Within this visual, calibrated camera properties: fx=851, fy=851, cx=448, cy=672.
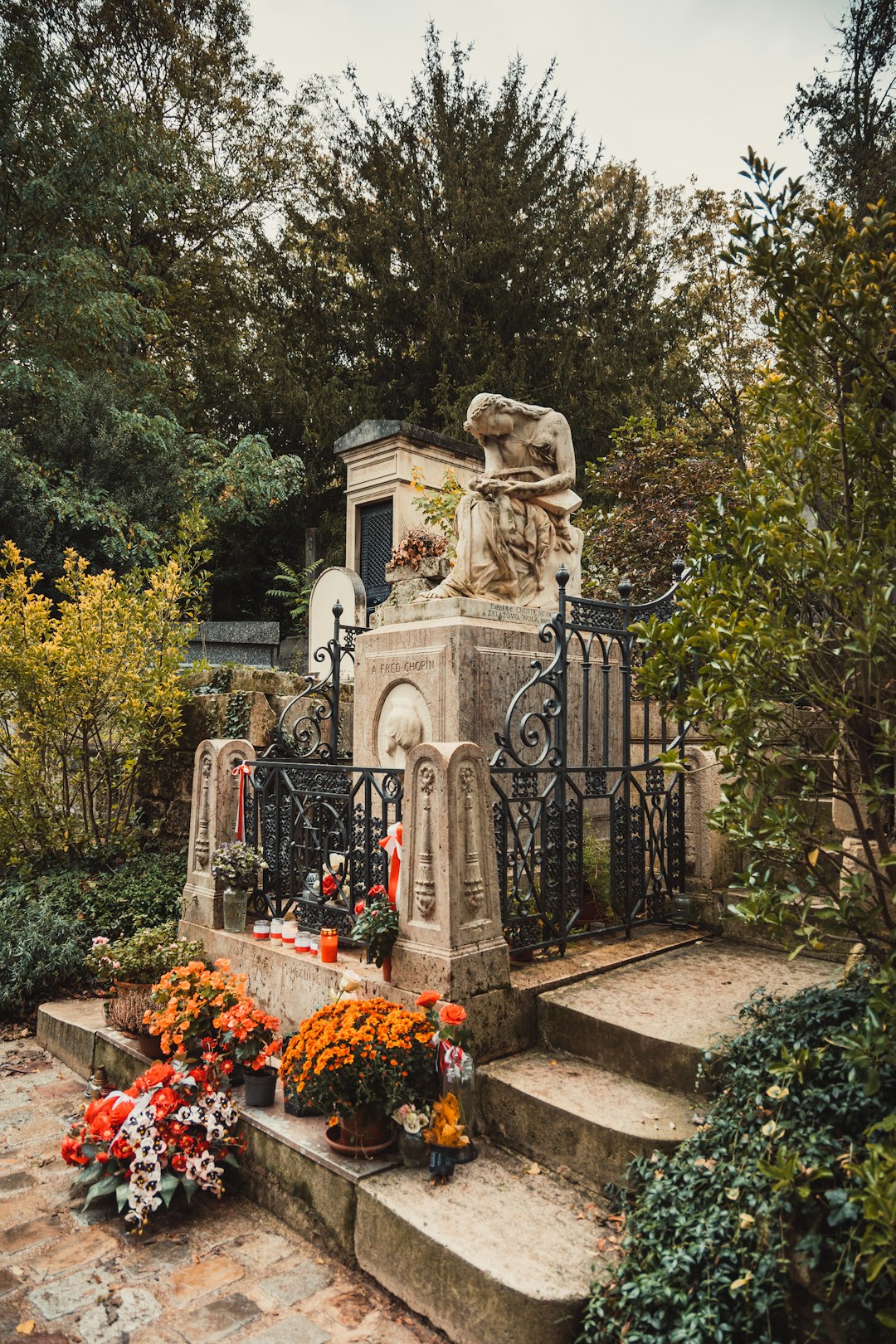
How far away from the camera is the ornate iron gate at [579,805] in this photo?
4.14 m

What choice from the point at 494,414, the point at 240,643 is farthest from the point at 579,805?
the point at 240,643

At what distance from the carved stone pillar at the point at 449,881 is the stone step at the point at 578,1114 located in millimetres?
368

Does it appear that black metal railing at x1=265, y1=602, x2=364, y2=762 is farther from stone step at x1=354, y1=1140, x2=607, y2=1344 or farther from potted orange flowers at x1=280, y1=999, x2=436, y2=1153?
stone step at x1=354, y1=1140, x2=607, y2=1344

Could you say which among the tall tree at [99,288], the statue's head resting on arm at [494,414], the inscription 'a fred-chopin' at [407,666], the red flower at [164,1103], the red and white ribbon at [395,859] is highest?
the tall tree at [99,288]

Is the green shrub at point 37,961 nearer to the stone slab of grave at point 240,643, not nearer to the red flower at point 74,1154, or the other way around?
the red flower at point 74,1154

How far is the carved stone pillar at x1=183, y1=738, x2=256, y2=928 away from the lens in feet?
16.8

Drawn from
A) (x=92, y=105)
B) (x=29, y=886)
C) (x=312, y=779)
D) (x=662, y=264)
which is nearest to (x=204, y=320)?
(x=92, y=105)

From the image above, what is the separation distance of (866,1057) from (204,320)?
19.2 meters

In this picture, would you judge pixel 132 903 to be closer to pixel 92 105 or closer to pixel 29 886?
pixel 29 886

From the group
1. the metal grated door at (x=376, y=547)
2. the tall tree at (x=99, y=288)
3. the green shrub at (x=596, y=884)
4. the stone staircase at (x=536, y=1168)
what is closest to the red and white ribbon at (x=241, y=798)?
the stone staircase at (x=536, y=1168)

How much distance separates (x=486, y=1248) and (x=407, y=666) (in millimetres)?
3175

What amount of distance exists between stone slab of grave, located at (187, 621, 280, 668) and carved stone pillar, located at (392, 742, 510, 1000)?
9243 millimetres

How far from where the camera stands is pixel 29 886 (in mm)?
6988

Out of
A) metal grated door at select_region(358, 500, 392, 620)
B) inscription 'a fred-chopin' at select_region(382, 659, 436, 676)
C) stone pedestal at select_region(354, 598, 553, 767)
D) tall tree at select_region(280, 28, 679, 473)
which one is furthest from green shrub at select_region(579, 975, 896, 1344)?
tall tree at select_region(280, 28, 679, 473)
